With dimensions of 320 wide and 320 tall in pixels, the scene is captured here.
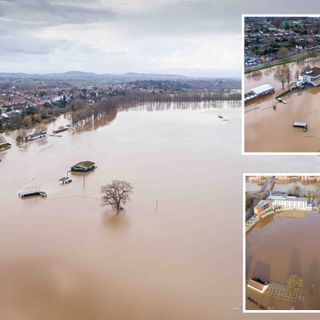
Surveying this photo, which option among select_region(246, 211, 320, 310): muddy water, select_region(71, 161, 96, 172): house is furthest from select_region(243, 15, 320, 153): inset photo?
select_region(71, 161, 96, 172): house

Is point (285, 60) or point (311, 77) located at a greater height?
point (285, 60)

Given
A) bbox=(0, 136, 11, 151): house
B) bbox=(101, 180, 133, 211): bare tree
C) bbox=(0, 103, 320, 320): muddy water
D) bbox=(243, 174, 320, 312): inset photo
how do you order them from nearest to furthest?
1. bbox=(243, 174, 320, 312): inset photo
2. bbox=(0, 103, 320, 320): muddy water
3. bbox=(101, 180, 133, 211): bare tree
4. bbox=(0, 136, 11, 151): house

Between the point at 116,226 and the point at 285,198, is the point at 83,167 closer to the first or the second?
the point at 116,226

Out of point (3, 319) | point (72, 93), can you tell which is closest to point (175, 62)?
point (72, 93)

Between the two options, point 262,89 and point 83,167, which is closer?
point 262,89

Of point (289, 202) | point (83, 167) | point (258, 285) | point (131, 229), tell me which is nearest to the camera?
point (258, 285)

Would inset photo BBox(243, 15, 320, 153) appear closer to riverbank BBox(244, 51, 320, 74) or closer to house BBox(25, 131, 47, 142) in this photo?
riverbank BBox(244, 51, 320, 74)

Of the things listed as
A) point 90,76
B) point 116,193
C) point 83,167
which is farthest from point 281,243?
point 90,76
